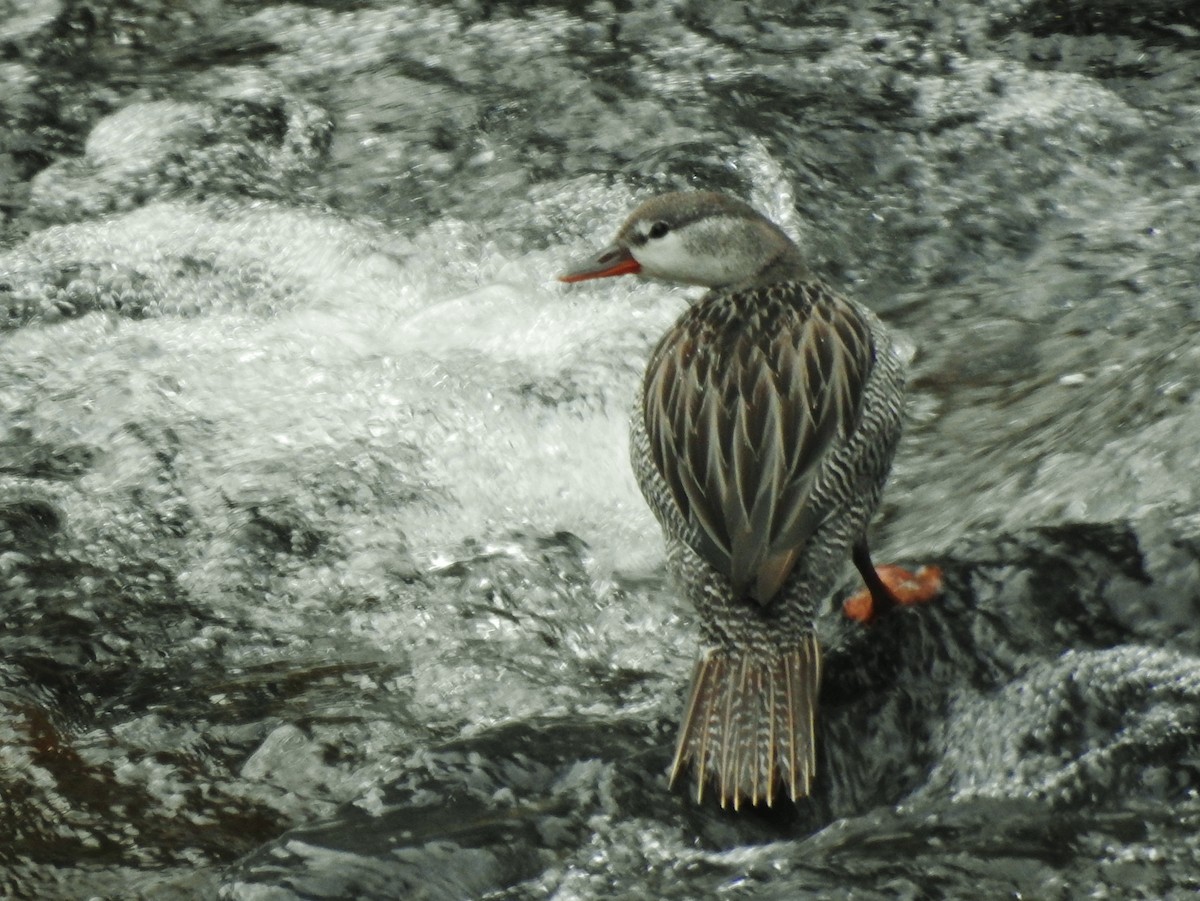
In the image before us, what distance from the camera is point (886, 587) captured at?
4555mm

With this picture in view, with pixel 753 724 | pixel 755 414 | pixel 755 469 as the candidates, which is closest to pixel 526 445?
pixel 755 414

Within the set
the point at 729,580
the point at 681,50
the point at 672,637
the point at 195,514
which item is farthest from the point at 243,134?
the point at 729,580

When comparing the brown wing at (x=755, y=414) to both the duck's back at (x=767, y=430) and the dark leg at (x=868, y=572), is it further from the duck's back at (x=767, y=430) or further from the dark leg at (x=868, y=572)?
the dark leg at (x=868, y=572)

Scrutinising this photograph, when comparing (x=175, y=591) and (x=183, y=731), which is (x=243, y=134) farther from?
(x=183, y=731)

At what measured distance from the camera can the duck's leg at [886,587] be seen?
4.45 metres

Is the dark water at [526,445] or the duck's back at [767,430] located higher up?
the duck's back at [767,430]

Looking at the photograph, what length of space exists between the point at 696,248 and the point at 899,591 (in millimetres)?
1497

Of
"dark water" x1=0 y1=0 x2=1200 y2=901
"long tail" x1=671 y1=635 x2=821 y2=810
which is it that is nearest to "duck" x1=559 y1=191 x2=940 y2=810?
"long tail" x1=671 y1=635 x2=821 y2=810

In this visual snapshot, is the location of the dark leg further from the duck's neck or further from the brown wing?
the duck's neck

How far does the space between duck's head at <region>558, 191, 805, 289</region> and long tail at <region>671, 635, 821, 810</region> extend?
1.70 m

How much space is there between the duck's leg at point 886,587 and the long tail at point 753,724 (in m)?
0.41

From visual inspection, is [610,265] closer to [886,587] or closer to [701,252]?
[701,252]

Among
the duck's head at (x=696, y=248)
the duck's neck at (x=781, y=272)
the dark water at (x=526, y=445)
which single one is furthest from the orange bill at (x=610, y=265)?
the dark water at (x=526, y=445)

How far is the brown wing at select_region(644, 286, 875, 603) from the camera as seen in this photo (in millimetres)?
4211
